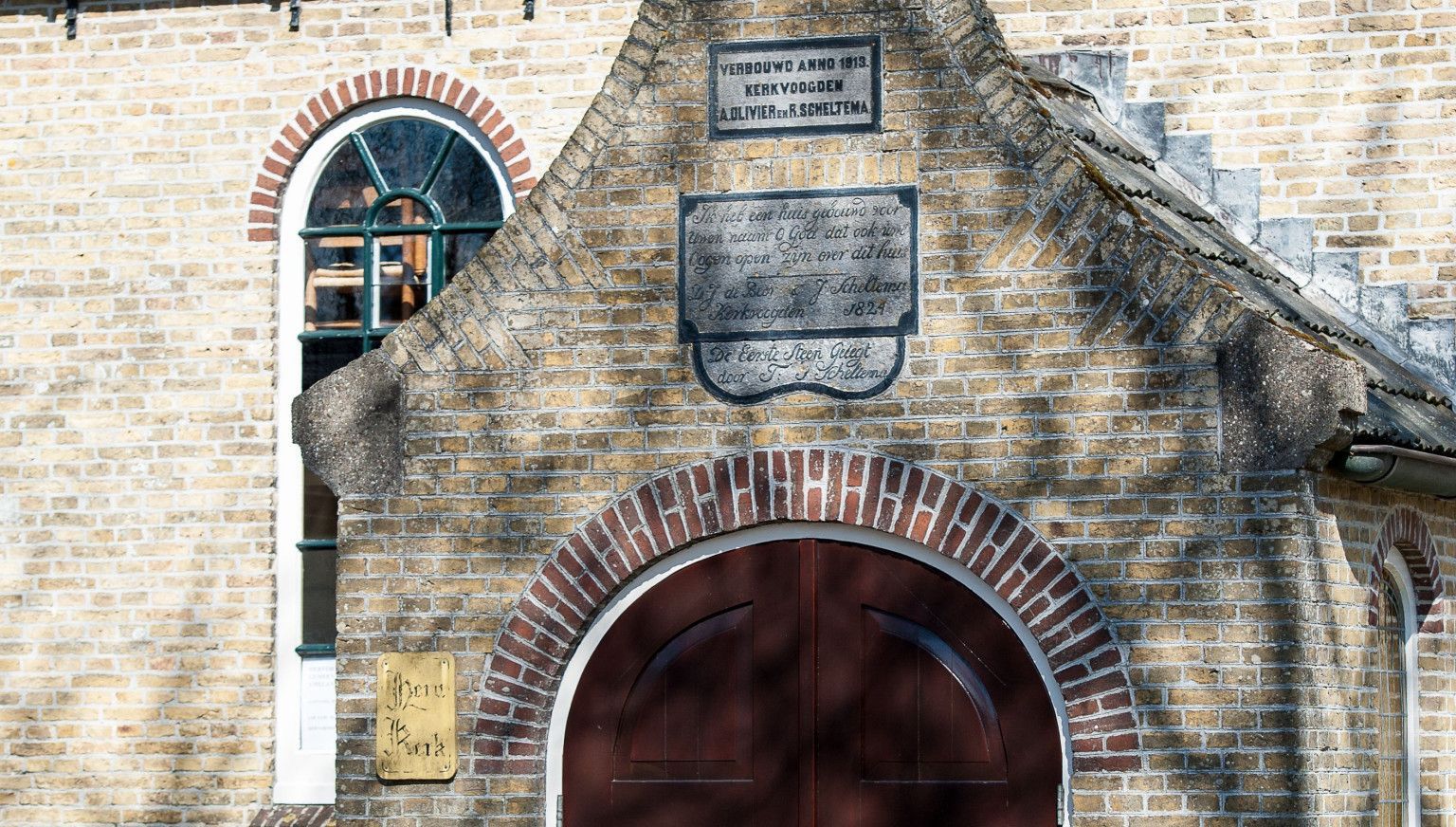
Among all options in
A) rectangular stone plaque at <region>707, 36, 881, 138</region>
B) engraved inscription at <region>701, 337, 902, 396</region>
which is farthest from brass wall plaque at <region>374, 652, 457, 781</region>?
rectangular stone plaque at <region>707, 36, 881, 138</region>

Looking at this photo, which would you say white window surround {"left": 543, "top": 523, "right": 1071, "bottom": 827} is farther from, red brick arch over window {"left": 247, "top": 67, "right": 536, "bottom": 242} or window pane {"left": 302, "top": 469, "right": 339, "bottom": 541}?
red brick arch over window {"left": 247, "top": 67, "right": 536, "bottom": 242}

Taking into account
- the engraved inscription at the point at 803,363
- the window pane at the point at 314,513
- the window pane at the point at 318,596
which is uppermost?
the engraved inscription at the point at 803,363

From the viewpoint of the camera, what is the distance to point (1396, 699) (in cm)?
884

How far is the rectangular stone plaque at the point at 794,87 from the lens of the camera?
776 cm

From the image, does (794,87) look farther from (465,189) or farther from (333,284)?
(333,284)

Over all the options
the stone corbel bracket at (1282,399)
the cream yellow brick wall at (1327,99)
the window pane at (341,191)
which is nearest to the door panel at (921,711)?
the stone corbel bracket at (1282,399)

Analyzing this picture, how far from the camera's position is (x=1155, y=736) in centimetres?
723

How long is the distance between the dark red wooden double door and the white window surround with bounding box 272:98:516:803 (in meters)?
3.10

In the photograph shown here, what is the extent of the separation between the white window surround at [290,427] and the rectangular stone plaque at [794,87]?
3.04 m

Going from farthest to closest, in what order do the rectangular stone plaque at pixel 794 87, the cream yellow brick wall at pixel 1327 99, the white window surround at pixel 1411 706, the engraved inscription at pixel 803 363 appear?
the cream yellow brick wall at pixel 1327 99 < the white window surround at pixel 1411 706 < the rectangular stone plaque at pixel 794 87 < the engraved inscription at pixel 803 363

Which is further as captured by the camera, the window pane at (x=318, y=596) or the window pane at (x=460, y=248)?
the window pane at (x=460, y=248)

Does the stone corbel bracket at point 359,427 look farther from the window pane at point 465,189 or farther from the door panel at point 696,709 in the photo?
the window pane at point 465,189

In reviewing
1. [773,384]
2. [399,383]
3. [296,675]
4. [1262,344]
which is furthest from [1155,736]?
[296,675]

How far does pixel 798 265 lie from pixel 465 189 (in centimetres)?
360
